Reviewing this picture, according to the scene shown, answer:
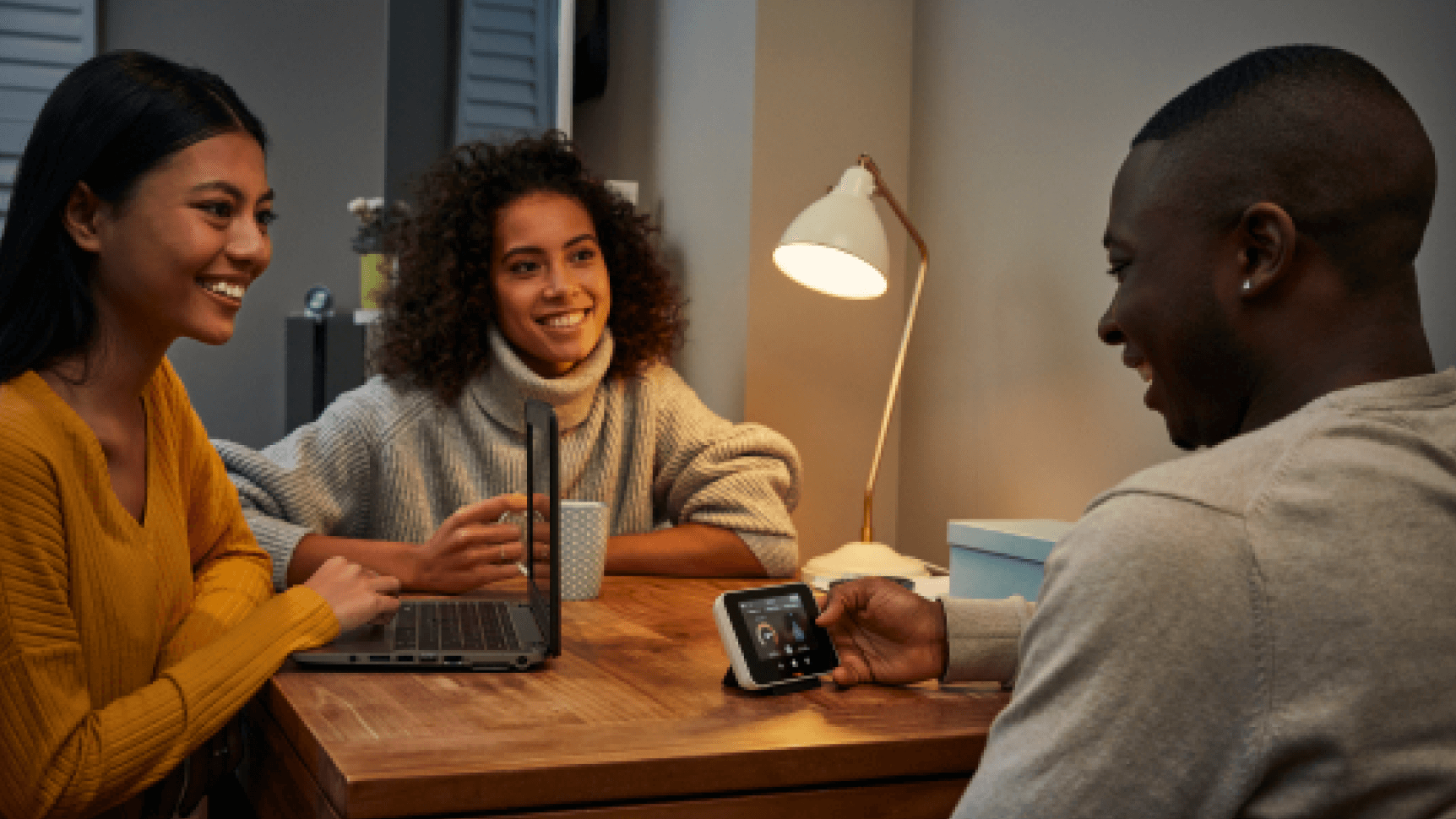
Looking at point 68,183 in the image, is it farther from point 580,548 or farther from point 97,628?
point 580,548

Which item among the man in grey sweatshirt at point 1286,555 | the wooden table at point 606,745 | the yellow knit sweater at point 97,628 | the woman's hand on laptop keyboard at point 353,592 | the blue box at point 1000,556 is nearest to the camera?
the man in grey sweatshirt at point 1286,555

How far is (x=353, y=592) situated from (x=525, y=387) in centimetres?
63

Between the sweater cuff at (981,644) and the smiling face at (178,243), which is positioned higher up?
the smiling face at (178,243)

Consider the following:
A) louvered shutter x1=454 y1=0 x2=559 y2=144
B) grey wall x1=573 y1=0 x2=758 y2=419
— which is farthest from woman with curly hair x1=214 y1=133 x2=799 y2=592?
louvered shutter x1=454 y1=0 x2=559 y2=144

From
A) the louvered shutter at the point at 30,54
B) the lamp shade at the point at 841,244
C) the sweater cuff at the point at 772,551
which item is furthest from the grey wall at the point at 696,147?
the louvered shutter at the point at 30,54

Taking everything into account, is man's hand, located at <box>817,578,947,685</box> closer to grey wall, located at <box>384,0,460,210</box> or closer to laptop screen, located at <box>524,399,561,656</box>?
laptop screen, located at <box>524,399,561,656</box>

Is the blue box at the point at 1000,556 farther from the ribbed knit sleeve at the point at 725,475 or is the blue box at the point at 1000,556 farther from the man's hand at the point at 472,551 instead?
the man's hand at the point at 472,551

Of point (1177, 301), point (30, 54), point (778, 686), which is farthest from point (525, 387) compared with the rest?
point (30, 54)

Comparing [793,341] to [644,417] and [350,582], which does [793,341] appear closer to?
[644,417]

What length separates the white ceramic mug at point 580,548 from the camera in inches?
58.3

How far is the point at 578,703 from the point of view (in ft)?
3.27

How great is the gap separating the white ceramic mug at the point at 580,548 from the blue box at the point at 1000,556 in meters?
0.45

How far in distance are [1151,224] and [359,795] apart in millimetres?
622

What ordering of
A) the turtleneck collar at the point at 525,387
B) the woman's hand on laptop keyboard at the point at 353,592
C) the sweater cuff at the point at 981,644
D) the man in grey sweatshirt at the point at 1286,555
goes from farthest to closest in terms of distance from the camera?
the turtleneck collar at the point at 525,387, the woman's hand on laptop keyboard at the point at 353,592, the sweater cuff at the point at 981,644, the man in grey sweatshirt at the point at 1286,555
